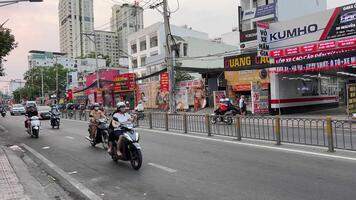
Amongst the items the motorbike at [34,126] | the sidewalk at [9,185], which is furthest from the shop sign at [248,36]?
the sidewalk at [9,185]

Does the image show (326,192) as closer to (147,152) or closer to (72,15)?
Result: (147,152)

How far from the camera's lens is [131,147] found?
9125mm

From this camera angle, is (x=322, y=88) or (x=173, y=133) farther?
(x=322, y=88)

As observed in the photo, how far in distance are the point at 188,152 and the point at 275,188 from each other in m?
4.75

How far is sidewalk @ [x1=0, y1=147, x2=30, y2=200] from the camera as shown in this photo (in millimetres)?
6516

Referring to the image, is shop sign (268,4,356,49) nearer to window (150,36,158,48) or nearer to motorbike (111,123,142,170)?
motorbike (111,123,142,170)

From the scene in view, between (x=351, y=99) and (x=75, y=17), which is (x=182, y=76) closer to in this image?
(x=75, y=17)

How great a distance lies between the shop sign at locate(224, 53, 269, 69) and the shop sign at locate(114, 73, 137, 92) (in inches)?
752

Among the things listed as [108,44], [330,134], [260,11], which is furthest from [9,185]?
[108,44]

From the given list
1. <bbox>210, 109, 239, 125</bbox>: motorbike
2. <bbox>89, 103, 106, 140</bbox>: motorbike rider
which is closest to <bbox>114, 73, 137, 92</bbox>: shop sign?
<bbox>210, 109, 239, 125</bbox>: motorbike

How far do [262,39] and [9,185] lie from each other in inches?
836

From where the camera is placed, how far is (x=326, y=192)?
20.7 feet

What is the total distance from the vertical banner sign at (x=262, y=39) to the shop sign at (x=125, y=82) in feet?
75.0

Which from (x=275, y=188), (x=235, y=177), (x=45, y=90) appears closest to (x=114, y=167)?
(x=235, y=177)
